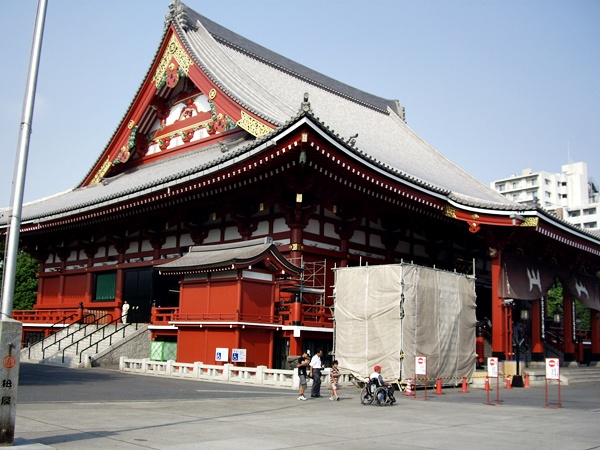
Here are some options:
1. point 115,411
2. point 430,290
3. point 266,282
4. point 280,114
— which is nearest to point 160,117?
point 280,114

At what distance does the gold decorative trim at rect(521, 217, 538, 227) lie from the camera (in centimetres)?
2559

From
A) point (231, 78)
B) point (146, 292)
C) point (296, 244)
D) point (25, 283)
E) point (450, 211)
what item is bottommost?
point (146, 292)

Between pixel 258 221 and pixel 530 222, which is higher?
pixel 258 221

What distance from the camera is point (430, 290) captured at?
22531mm

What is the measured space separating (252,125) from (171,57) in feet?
28.4

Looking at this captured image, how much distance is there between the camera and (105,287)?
3525 centimetres

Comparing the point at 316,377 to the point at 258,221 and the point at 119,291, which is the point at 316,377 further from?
the point at 119,291

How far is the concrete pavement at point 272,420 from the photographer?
1039 cm

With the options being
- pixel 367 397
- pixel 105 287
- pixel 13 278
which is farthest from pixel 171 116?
pixel 13 278

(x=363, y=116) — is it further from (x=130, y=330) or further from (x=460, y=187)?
(x=130, y=330)

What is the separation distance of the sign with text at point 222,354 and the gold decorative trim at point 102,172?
18270mm

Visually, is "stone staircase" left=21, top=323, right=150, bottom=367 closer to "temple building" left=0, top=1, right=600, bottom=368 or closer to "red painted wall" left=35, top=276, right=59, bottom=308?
"temple building" left=0, top=1, right=600, bottom=368

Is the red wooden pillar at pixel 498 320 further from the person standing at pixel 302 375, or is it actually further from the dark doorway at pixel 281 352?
the person standing at pixel 302 375

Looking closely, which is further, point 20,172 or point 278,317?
point 278,317
